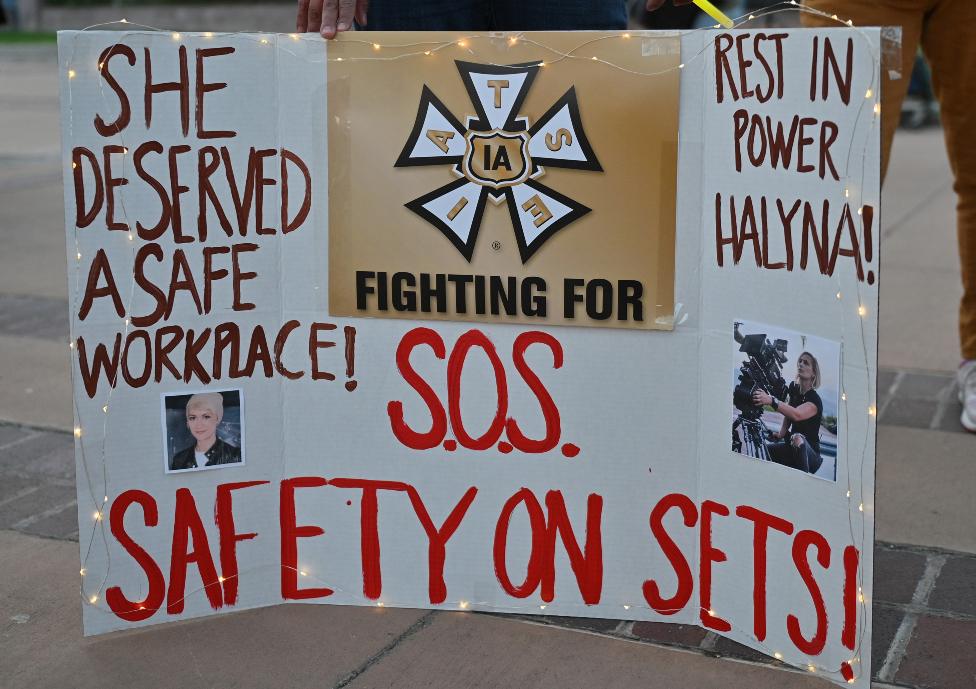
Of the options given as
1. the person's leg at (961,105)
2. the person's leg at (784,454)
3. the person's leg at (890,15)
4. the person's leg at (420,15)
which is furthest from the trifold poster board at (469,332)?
the person's leg at (961,105)

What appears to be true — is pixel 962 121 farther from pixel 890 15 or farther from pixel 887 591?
pixel 887 591

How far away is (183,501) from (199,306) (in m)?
0.42

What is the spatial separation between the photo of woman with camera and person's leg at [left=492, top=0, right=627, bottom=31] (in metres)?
1.01

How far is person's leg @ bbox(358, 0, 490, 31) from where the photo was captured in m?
2.85

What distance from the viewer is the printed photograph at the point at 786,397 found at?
90.6 inches

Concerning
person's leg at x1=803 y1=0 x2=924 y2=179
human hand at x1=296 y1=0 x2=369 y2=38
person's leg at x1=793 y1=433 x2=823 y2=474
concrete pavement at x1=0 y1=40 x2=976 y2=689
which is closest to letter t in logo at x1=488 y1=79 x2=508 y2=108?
human hand at x1=296 y1=0 x2=369 y2=38

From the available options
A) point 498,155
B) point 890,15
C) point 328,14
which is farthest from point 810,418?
point 890,15

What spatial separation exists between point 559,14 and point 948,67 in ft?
4.41

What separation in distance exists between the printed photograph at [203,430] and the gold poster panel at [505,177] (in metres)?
0.34

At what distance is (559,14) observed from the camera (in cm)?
287

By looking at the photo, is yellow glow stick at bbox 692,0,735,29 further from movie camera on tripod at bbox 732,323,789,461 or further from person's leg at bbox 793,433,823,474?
person's leg at bbox 793,433,823,474

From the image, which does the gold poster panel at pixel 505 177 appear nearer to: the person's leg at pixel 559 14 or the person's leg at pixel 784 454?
the person's leg at pixel 784 454

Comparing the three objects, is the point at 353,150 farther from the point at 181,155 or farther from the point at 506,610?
the point at 506,610

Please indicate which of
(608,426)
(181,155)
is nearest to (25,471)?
(181,155)
